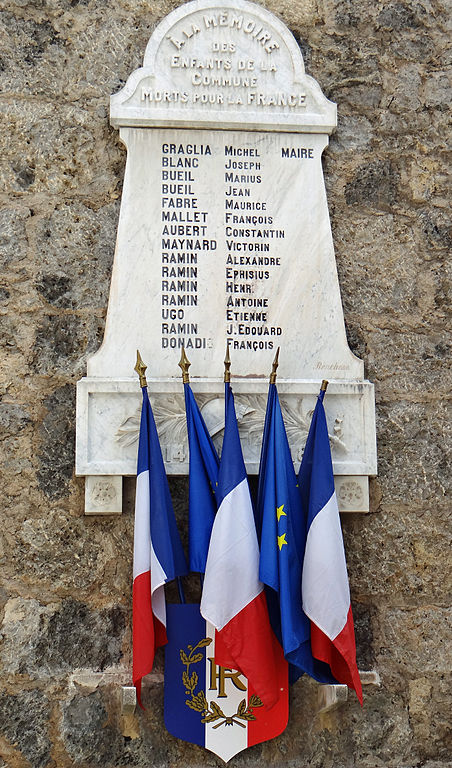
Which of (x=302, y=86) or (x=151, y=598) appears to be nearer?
(x=151, y=598)

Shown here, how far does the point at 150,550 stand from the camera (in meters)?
3.45

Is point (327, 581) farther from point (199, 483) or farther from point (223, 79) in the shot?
point (223, 79)

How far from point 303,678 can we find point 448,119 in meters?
2.43

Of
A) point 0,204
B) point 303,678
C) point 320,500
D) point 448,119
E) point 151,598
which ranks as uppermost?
point 448,119

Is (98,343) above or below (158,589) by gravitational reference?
above

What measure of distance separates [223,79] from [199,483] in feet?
5.66

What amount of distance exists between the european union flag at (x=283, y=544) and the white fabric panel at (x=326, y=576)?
5 cm

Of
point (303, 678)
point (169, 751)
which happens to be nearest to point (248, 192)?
point (303, 678)

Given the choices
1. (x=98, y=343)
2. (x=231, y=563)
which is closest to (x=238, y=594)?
(x=231, y=563)

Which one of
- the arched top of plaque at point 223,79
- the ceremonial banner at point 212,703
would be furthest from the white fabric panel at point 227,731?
the arched top of plaque at point 223,79

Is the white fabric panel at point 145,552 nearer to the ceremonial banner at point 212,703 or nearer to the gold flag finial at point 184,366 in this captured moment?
the ceremonial banner at point 212,703

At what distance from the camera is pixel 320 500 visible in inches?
137

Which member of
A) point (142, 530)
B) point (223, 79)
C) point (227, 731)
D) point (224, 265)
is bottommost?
point (227, 731)

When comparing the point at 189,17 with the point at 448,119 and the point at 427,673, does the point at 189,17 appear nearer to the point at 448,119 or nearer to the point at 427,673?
the point at 448,119
